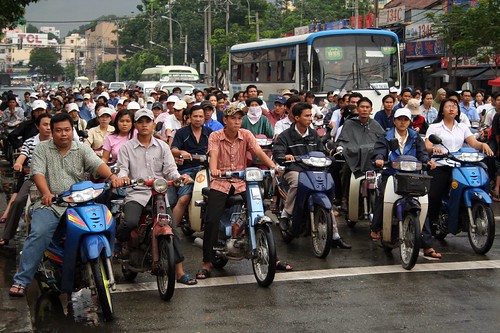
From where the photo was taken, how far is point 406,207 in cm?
909

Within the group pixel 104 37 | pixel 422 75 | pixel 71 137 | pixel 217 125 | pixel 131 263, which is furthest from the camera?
pixel 104 37

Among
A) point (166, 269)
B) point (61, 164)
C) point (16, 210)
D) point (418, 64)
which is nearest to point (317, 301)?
point (166, 269)

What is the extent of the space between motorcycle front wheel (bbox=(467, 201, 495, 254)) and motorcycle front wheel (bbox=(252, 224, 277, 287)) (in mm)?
2689

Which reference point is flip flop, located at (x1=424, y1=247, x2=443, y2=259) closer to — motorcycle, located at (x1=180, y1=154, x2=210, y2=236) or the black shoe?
the black shoe

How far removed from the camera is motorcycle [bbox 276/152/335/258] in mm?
9445

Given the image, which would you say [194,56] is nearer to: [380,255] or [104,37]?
[380,255]

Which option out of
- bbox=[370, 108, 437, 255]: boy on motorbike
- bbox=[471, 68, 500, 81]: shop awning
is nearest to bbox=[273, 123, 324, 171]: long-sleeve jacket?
bbox=[370, 108, 437, 255]: boy on motorbike

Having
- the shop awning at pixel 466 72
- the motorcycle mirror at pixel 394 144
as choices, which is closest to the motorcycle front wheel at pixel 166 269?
the motorcycle mirror at pixel 394 144

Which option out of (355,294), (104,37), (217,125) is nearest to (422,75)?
(217,125)

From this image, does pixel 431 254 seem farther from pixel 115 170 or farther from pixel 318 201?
pixel 115 170

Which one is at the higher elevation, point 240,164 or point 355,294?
point 240,164

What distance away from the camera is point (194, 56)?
8775 cm

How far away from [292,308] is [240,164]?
1997mm

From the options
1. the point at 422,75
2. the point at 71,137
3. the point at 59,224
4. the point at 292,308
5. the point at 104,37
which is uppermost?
the point at 104,37
